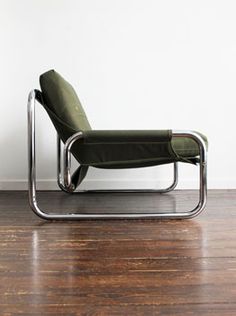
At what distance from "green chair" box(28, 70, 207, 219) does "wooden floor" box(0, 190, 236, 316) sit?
168mm

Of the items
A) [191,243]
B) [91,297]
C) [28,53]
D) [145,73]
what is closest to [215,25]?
[145,73]

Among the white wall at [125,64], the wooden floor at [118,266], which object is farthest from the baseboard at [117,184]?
the wooden floor at [118,266]

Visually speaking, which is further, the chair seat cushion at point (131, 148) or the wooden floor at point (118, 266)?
the chair seat cushion at point (131, 148)

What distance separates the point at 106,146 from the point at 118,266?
2.26ft

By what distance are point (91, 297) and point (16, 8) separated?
236cm

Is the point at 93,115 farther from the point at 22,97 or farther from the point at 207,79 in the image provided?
the point at 207,79

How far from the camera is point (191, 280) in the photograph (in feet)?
3.90

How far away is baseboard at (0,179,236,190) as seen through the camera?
116 inches

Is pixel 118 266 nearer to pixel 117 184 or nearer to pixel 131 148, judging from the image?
pixel 131 148

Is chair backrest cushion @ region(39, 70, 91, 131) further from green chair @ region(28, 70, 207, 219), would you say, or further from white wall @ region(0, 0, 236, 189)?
white wall @ region(0, 0, 236, 189)

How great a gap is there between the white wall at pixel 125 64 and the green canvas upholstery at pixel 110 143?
844 millimetres

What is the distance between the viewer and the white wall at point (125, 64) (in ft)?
9.45

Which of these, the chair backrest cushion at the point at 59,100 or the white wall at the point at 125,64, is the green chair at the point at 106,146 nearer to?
the chair backrest cushion at the point at 59,100

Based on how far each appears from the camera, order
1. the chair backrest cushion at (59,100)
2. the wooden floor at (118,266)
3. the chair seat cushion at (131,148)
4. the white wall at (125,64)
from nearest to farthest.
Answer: the wooden floor at (118,266)
the chair seat cushion at (131,148)
the chair backrest cushion at (59,100)
the white wall at (125,64)
